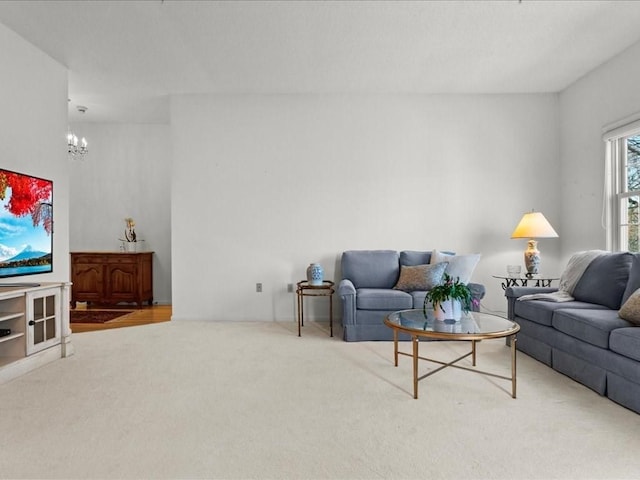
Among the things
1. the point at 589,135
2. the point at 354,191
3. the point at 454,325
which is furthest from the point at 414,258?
the point at 589,135

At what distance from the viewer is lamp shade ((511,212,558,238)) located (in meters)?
4.58

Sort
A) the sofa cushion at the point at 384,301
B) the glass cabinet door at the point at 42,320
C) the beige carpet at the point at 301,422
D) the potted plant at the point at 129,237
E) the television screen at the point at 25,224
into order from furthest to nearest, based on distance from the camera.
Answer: the potted plant at the point at 129,237 < the sofa cushion at the point at 384,301 < the television screen at the point at 25,224 < the glass cabinet door at the point at 42,320 < the beige carpet at the point at 301,422

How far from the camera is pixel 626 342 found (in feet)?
8.20

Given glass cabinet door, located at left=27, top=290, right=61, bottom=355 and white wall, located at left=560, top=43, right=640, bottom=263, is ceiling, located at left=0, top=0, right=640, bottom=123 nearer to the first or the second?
white wall, located at left=560, top=43, right=640, bottom=263

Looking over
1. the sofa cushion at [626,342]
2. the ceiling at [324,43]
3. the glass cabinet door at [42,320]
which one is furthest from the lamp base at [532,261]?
the glass cabinet door at [42,320]

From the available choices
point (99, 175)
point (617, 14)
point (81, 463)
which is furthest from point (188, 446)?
point (99, 175)

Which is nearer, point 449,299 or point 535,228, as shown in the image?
point 449,299

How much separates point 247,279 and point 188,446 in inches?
130

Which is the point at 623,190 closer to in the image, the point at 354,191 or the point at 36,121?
the point at 354,191

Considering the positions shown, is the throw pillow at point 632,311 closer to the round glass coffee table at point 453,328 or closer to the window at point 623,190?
the round glass coffee table at point 453,328

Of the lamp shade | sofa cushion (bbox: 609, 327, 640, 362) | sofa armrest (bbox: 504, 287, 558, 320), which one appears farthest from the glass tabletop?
the lamp shade

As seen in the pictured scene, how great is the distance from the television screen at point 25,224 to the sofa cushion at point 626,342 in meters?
4.57

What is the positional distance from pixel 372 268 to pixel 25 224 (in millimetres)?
3485

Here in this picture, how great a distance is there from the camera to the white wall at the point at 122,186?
267 inches
